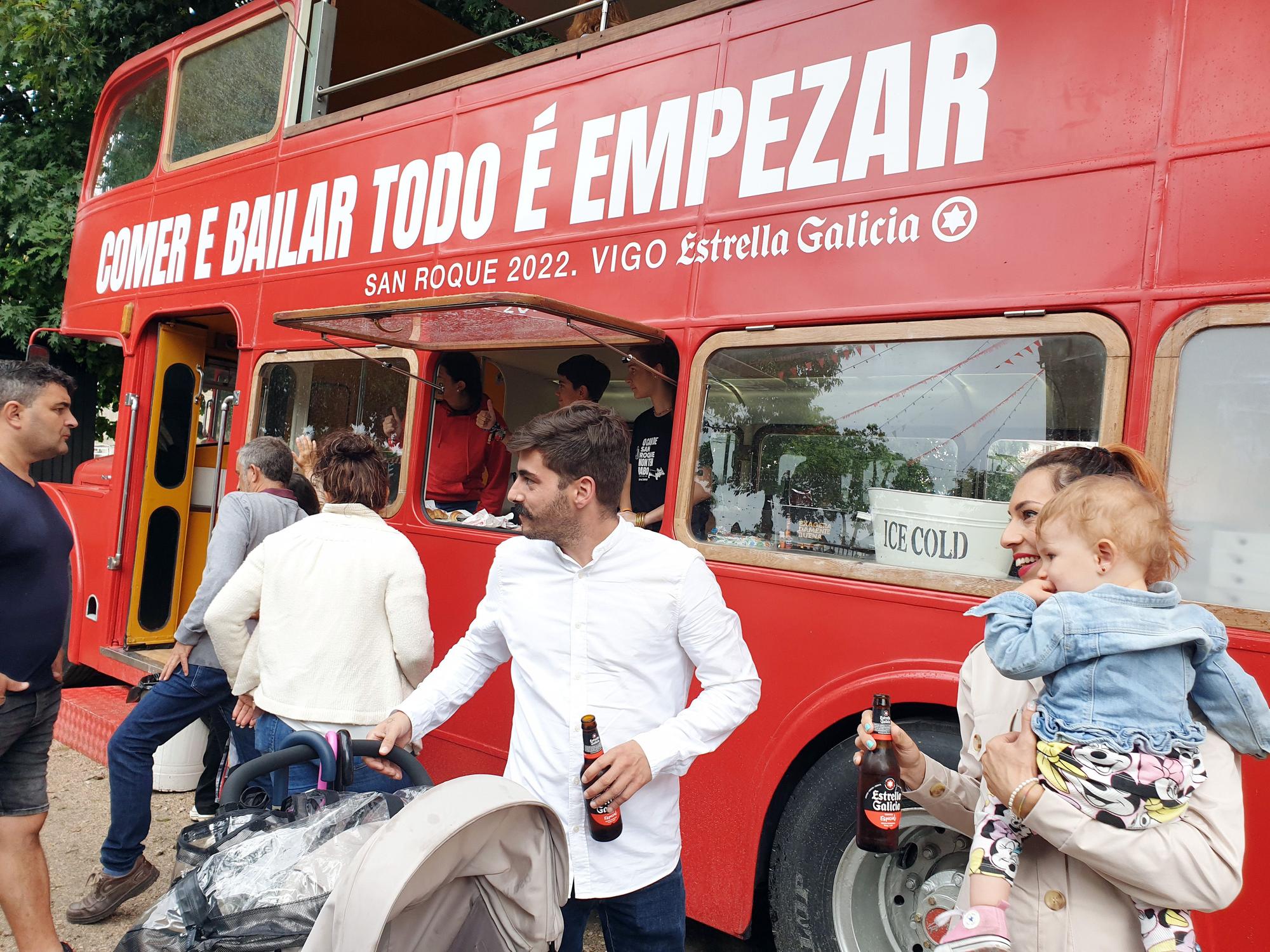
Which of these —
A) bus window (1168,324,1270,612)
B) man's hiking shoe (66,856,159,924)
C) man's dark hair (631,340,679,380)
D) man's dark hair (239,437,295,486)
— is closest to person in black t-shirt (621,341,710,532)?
man's dark hair (631,340,679,380)

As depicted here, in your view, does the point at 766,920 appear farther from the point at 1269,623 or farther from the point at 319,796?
the point at 319,796

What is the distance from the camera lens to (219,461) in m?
5.53

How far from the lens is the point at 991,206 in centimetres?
278

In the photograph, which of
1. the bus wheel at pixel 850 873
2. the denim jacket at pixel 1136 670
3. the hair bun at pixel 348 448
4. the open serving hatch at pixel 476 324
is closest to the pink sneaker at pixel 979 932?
the denim jacket at pixel 1136 670

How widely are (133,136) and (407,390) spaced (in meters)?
3.71

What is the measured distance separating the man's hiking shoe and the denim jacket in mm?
3635

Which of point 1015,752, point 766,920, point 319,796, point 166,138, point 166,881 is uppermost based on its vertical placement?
point 166,138

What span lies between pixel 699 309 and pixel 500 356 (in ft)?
6.06

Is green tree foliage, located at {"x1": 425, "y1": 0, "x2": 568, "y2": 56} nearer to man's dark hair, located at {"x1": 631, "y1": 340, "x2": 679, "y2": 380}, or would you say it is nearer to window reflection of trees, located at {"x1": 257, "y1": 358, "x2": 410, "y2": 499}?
window reflection of trees, located at {"x1": 257, "y1": 358, "x2": 410, "y2": 499}

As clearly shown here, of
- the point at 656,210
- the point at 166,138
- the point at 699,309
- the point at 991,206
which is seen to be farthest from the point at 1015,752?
the point at 166,138

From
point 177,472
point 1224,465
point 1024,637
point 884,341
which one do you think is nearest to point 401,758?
point 1024,637

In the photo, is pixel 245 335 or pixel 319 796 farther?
pixel 245 335

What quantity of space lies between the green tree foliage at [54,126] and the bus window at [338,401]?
5610 millimetres

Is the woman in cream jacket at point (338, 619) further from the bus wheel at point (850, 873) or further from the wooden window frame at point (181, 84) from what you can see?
the wooden window frame at point (181, 84)
